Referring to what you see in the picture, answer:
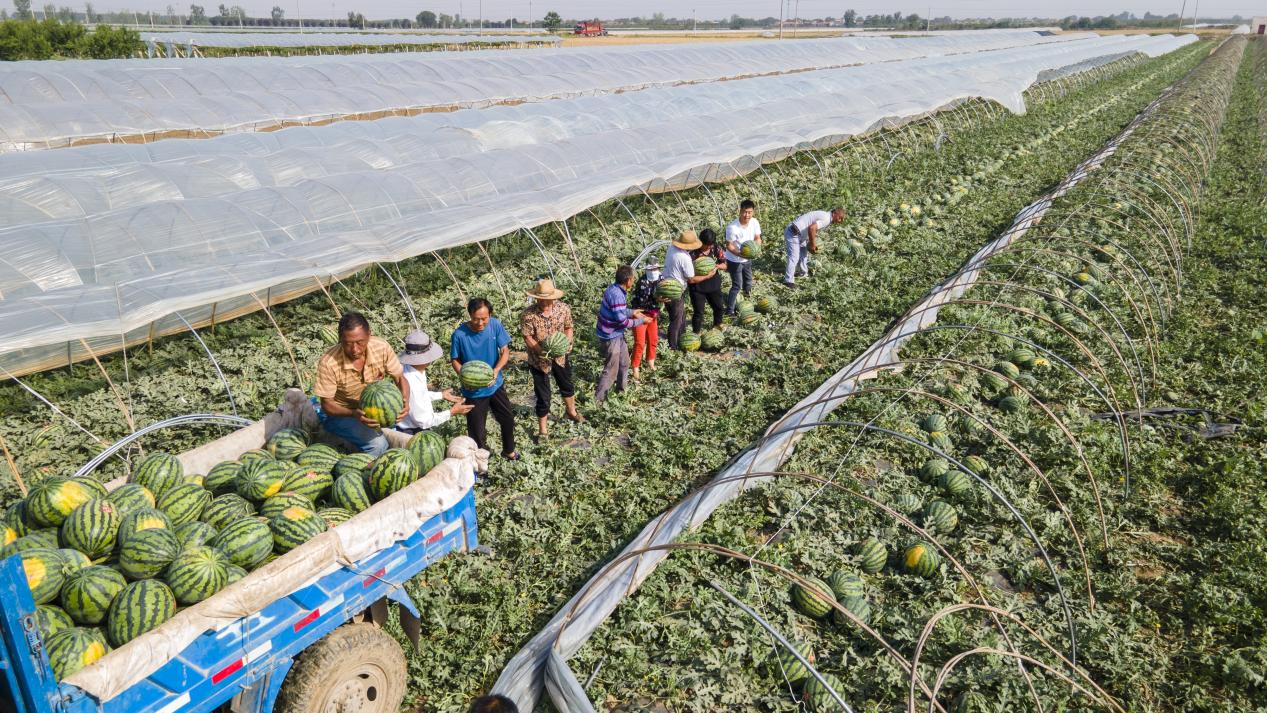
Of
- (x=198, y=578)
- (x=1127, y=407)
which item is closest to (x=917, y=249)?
(x=1127, y=407)

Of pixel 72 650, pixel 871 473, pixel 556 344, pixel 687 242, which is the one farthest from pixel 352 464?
pixel 687 242

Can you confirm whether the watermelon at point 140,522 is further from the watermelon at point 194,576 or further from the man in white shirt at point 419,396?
the man in white shirt at point 419,396

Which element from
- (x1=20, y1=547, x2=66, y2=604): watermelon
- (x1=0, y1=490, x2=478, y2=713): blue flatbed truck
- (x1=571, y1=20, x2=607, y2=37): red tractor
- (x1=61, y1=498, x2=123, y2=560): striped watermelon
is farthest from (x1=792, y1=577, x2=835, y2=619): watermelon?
(x1=571, y1=20, x2=607, y2=37): red tractor

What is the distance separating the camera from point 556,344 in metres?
8.69

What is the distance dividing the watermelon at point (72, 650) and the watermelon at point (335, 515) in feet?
4.61

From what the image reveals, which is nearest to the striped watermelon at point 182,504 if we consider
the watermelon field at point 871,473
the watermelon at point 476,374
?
the watermelon field at point 871,473

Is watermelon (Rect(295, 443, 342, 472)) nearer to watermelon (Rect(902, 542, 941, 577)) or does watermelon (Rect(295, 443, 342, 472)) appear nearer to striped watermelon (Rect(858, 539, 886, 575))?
striped watermelon (Rect(858, 539, 886, 575))

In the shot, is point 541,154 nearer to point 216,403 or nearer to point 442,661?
point 216,403

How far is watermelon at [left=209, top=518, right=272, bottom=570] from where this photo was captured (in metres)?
4.61

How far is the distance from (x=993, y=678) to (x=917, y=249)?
1214 cm

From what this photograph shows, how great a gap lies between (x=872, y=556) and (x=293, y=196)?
11965mm

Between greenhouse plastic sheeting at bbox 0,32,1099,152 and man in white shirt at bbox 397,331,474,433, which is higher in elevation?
greenhouse plastic sheeting at bbox 0,32,1099,152

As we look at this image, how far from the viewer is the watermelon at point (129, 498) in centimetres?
493

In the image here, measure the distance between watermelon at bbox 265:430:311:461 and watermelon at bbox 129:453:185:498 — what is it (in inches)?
28.4
